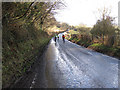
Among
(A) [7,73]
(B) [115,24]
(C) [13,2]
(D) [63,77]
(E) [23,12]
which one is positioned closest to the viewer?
(A) [7,73]

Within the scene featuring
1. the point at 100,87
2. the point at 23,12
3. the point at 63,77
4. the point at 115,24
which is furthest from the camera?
the point at 115,24

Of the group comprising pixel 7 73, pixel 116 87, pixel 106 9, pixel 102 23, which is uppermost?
pixel 106 9

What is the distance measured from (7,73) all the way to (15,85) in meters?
0.83

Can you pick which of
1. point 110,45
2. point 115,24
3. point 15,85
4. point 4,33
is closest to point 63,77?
point 15,85

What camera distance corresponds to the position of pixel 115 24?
17875 mm

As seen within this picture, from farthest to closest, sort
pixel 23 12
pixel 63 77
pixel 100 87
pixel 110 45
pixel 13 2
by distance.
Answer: pixel 110 45 → pixel 23 12 → pixel 13 2 → pixel 63 77 → pixel 100 87

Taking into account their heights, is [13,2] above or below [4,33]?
above

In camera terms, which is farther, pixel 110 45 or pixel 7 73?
pixel 110 45

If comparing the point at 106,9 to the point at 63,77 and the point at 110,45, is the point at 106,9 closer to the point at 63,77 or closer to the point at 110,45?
the point at 110,45

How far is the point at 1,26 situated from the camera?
25.3ft

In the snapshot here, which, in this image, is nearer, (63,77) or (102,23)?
(63,77)

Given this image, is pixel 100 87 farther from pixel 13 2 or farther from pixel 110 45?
pixel 110 45

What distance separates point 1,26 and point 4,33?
Result: 48cm

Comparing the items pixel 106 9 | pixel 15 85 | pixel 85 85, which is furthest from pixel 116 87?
pixel 106 9
